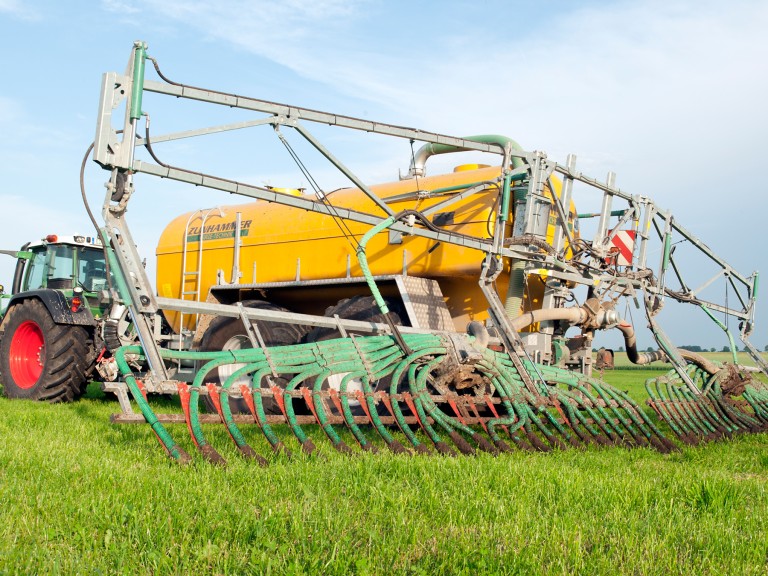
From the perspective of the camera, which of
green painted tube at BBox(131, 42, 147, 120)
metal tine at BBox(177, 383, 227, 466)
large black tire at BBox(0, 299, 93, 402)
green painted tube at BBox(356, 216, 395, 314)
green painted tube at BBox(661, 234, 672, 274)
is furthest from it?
green painted tube at BBox(661, 234, 672, 274)

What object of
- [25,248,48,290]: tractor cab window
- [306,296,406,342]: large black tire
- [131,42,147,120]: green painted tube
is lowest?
[306,296,406,342]: large black tire

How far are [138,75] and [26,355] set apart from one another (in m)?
5.81

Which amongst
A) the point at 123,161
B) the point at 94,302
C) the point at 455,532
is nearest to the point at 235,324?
the point at 94,302

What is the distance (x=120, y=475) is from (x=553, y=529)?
2421 mm

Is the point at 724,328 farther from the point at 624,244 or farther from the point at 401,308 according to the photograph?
the point at 401,308

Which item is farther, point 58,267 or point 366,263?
point 58,267

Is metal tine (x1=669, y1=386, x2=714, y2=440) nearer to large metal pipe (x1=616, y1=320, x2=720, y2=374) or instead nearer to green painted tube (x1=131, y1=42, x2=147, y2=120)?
large metal pipe (x1=616, y1=320, x2=720, y2=374)

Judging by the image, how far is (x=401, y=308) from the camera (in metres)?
8.47

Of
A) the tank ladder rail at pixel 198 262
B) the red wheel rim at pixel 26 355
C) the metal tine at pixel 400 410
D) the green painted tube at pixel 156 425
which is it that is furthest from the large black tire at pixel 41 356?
the metal tine at pixel 400 410

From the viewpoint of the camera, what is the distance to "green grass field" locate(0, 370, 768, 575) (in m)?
3.12

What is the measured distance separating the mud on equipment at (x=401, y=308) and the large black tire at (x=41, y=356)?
16.2 inches

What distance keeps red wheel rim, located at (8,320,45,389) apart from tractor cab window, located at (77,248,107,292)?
0.90 m

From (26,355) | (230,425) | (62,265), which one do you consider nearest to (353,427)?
(230,425)

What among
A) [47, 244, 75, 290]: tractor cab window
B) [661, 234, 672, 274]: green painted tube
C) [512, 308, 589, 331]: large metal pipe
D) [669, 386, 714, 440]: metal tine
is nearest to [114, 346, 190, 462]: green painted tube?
[512, 308, 589, 331]: large metal pipe
